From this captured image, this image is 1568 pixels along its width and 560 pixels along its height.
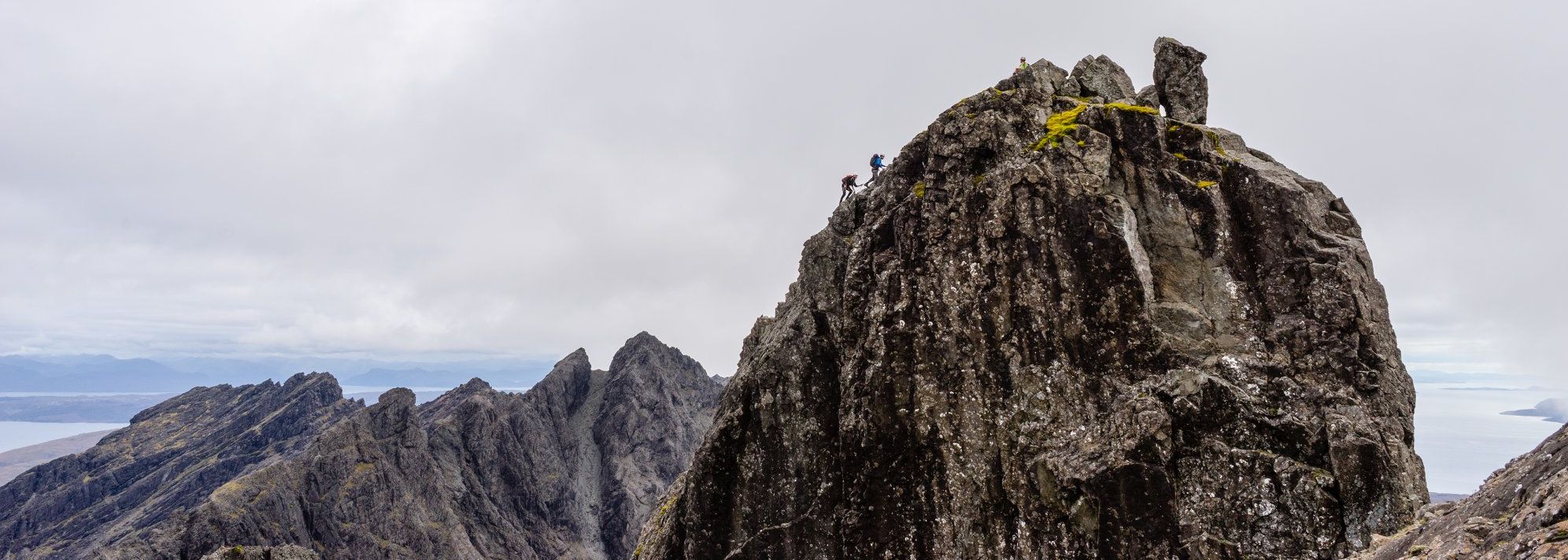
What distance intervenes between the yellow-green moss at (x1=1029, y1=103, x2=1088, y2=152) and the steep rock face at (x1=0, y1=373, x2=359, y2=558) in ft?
552

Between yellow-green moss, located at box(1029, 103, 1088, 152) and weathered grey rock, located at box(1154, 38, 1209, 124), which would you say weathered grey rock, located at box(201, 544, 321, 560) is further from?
weathered grey rock, located at box(1154, 38, 1209, 124)

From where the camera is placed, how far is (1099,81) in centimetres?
3734

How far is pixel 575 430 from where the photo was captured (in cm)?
16550

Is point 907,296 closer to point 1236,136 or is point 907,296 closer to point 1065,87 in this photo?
point 1065,87

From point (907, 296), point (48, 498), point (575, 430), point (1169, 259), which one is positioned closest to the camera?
point (1169, 259)

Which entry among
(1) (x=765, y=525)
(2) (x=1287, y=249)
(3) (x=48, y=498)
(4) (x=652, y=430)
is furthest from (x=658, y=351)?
(2) (x=1287, y=249)

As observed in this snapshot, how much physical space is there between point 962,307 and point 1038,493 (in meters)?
8.16

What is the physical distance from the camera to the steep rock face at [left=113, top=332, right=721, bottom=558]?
97.8 m

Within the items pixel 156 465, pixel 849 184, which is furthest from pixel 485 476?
Result: pixel 849 184

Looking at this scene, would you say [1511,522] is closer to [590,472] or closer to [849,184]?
[849,184]

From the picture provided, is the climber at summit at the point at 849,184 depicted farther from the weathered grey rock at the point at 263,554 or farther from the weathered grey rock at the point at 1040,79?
the weathered grey rock at the point at 263,554

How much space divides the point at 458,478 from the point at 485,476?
6.88 m

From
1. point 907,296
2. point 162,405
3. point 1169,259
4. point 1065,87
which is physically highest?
point 1065,87

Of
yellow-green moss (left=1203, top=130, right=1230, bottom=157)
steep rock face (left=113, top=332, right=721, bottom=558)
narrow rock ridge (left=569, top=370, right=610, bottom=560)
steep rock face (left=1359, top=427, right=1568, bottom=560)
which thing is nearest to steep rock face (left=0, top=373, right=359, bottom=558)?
steep rock face (left=113, top=332, right=721, bottom=558)
